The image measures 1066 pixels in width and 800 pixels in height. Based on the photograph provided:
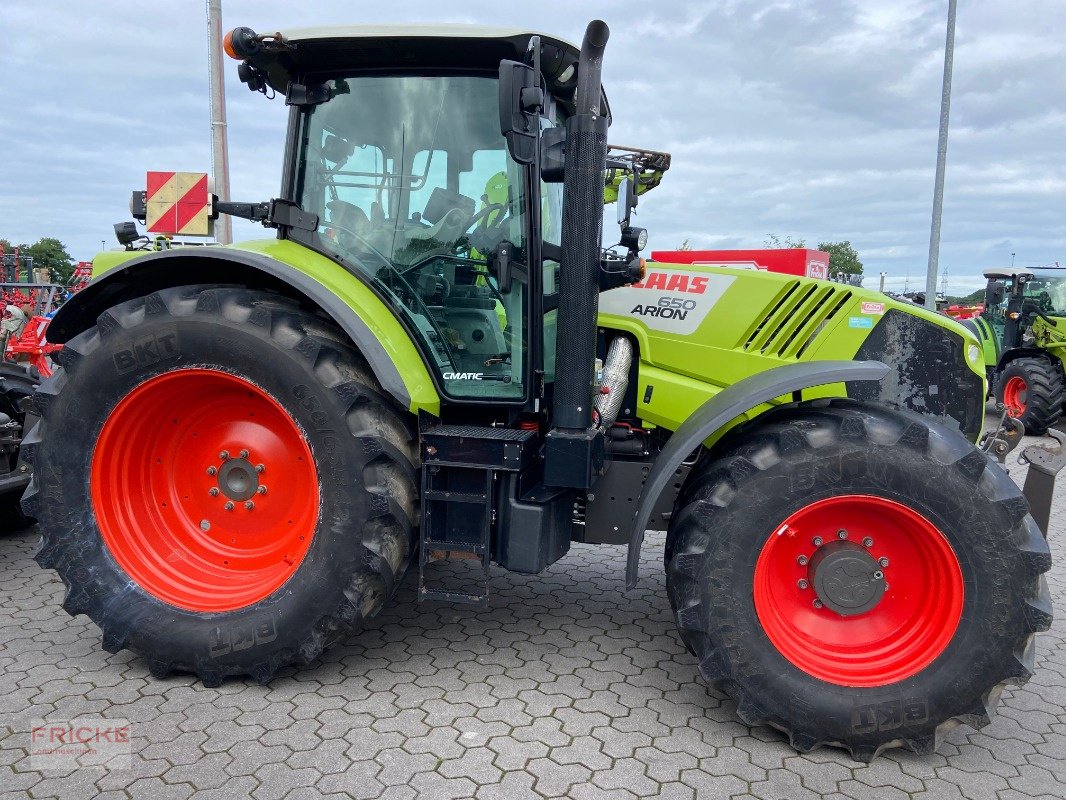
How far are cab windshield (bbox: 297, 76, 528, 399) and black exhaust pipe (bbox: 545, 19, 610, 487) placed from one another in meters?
0.21

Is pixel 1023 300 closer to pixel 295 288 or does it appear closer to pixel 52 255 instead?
pixel 295 288

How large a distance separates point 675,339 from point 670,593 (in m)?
1.19

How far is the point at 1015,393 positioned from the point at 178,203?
36.1 ft

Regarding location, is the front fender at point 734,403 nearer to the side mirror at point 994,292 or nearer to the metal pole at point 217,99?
the metal pole at point 217,99

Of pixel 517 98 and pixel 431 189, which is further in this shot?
pixel 431 189

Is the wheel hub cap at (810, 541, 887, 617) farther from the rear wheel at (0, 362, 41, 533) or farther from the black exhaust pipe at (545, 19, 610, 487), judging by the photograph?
the rear wheel at (0, 362, 41, 533)

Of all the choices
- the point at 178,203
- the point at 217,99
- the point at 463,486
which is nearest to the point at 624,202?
the point at 463,486

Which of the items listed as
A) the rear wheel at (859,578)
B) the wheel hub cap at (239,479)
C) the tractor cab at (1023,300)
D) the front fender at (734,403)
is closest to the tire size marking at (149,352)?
the wheel hub cap at (239,479)

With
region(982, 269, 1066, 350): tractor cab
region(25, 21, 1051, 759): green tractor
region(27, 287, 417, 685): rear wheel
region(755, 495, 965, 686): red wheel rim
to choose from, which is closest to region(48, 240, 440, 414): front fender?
region(25, 21, 1051, 759): green tractor

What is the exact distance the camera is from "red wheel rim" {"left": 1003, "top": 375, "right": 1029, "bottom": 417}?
426 inches

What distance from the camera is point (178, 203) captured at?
16.0 feet

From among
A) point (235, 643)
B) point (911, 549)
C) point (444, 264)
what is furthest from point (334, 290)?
point (911, 549)

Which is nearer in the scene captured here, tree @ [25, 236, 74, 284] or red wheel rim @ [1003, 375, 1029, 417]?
red wheel rim @ [1003, 375, 1029, 417]

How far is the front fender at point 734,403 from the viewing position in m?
2.90
